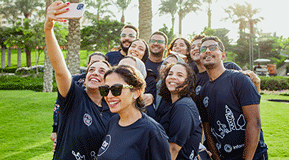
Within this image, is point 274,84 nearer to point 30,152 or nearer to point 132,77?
point 30,152

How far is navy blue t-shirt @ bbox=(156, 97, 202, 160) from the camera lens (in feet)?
8.48

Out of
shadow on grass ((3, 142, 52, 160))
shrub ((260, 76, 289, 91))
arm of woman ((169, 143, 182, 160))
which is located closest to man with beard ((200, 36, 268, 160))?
arm of woman ((169, 143, 182, 160))

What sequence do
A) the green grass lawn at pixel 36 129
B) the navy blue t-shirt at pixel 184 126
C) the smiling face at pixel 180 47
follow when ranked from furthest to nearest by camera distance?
the green grass lawn at pixel 36 129 < the smiling face at pixel 180 47 < the navy blue t-shirt at pixel 184 126

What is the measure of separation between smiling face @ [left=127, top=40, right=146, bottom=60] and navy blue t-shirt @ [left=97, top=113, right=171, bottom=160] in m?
2.25

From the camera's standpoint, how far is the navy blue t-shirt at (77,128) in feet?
9.02

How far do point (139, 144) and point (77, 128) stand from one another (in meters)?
0.98

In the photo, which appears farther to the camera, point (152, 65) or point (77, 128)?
point (152, 65)

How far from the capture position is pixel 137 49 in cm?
434

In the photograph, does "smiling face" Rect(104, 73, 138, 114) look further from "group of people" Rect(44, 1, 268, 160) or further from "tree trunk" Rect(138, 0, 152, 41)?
"tree trunk" Rect(138, 0, 152, 41)

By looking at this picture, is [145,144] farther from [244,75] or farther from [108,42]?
[108,42]

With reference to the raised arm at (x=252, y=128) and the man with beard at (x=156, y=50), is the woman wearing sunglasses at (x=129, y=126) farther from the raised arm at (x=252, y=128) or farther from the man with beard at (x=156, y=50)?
→ the man with beard at (x=156, y=50)

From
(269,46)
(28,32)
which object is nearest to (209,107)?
(28,32)

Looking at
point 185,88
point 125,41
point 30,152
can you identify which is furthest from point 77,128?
point 30,152

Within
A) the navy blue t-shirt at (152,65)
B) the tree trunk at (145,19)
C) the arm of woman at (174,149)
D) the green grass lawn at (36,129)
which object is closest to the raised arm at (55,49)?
the arm of woman at (174,149)
